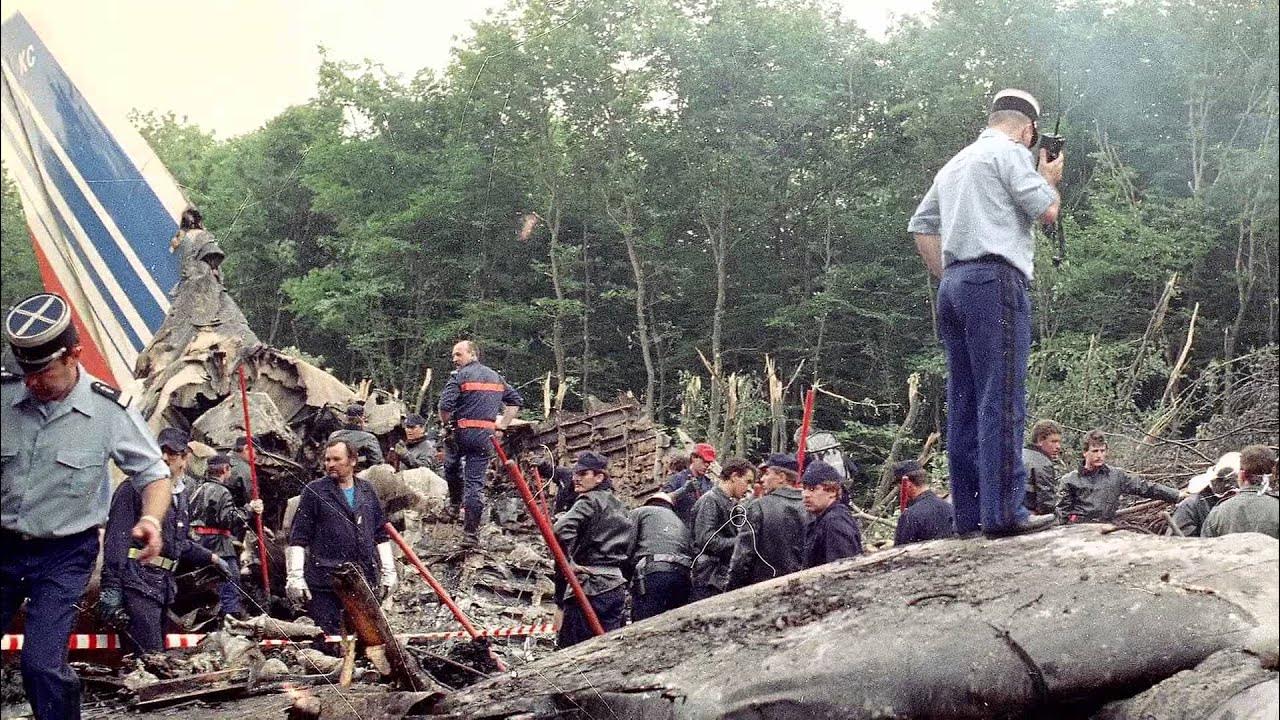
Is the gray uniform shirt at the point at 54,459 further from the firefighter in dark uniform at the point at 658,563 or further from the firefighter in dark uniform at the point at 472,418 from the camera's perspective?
the firefighter in dark uniform at the point at 472,418

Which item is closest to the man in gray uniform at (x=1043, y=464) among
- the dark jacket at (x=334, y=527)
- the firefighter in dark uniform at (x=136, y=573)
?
the dark jacket at (x=334, y=527)

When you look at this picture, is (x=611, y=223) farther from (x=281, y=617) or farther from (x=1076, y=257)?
(x=281, y=617)

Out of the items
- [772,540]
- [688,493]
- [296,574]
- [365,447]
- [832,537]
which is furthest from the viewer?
[365,447]

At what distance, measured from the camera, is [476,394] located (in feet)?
30.4

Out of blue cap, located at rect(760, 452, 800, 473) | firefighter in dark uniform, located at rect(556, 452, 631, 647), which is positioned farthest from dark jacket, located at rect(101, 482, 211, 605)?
blue cap, located at rect(760, 452, 800, 473)

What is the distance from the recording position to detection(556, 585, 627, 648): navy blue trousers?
7203mm

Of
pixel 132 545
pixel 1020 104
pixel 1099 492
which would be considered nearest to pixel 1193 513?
pixel 1099 492

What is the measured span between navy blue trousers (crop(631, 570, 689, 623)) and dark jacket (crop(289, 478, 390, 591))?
1.65 meters

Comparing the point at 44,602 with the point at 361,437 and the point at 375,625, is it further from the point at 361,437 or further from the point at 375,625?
the point at 361,437

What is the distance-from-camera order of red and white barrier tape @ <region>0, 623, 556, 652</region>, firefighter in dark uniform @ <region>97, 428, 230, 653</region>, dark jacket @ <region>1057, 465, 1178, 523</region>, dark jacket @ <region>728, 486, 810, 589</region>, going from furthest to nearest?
1. firefighter in dark uniform @ <region>97, 428, 230, 653</region>
2. red and white barrier tape @ <region>0, 623, 556, 652</region>
3. dark jacket @ <region>728, 486, 810, 589</region>
4. dark jacket @ <region>1057, 465, 1178, 523</region>

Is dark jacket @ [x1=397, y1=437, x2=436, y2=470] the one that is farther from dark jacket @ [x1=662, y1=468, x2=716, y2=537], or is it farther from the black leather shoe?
the black leather shoe

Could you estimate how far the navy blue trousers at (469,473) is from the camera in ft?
34.3

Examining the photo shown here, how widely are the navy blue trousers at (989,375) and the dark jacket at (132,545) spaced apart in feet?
14.5

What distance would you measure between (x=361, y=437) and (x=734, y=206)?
209 inches
